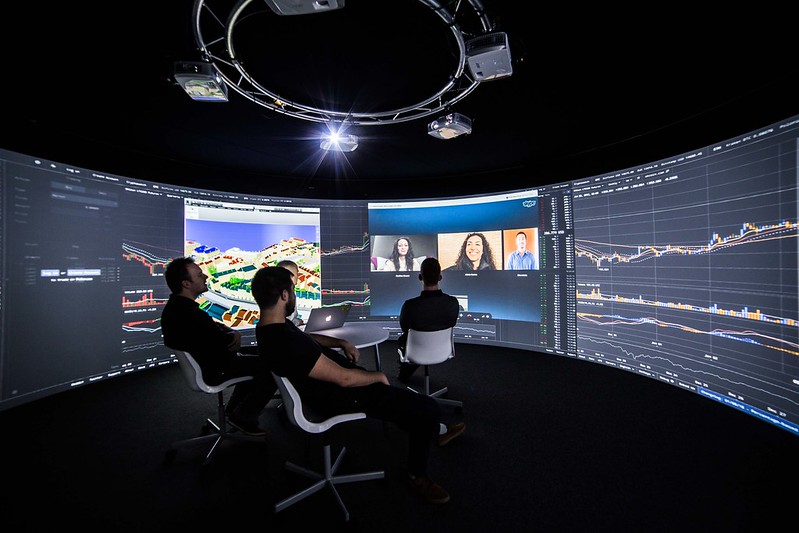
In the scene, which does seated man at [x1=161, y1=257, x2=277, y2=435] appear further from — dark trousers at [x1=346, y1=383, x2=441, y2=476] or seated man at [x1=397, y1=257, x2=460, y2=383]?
seated man at [x1=397, y1=257, x2=460, y2=383]

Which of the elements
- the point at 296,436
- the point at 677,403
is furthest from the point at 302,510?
the point at 677,403

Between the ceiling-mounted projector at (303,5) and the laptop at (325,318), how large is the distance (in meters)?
2.31

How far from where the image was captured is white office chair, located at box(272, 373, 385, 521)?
1.82 m

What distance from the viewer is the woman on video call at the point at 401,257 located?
594 cm

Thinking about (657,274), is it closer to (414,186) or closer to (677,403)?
(677,403)

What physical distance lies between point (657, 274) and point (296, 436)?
4.45 metres

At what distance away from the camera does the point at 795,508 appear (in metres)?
2.02

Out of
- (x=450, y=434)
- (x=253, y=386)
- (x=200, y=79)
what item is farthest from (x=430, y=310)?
(x=200, y=79)

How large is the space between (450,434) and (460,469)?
38 centimetres

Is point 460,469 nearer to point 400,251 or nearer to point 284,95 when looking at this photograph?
point 284,95

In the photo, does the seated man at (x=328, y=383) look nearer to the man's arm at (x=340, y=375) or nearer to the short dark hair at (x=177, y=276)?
the man's arm at (x=340, y=375)

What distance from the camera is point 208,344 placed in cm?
257

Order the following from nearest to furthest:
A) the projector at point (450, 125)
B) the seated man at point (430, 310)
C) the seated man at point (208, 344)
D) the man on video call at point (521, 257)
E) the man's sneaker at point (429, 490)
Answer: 1. the man's sneaker at point (429, 490)
2. the seated man at point (208, 344)
3. the seated man at point (430, 310)
4. the projector at point (450, 125)
5. the man on video call at point (521, 257)

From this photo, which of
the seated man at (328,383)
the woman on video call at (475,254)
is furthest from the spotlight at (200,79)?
the woman on video call at (475,254)
